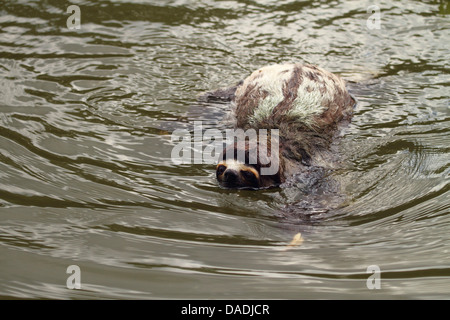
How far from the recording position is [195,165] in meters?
5.78

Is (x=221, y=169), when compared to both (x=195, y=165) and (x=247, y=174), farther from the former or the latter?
(x=195, y=165)

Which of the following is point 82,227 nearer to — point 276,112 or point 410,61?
point 276,112

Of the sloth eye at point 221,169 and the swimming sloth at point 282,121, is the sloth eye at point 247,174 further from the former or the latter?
the sloth eye at point 221,169

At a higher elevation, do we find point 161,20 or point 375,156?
point 161,20

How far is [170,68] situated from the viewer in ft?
25.8

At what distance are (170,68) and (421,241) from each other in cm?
447

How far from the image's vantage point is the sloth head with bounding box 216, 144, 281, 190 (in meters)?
5.30

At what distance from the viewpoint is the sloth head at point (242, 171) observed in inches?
209

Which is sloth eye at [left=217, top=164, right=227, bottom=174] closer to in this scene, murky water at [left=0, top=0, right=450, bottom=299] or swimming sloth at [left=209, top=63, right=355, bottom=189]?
swimming sloth at [left=209, top=63, right=355, bottom=189]

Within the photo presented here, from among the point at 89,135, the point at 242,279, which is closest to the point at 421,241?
the point at 242,279

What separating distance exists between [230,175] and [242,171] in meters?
0.12

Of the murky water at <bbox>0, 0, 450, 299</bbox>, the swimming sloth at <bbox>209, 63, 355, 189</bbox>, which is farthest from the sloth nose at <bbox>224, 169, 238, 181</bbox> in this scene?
the murky water at <bbox>0, 0, 450, 299</bbox>

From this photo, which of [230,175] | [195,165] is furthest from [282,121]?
[230,175]

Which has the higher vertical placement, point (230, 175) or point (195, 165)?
point (195, 165)
